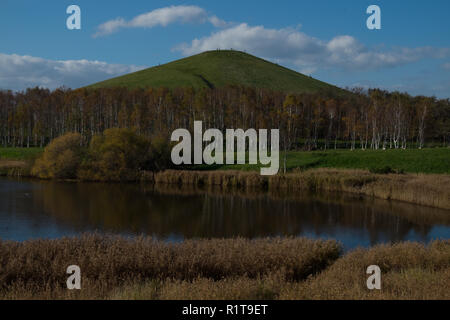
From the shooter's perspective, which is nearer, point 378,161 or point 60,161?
point 378,161

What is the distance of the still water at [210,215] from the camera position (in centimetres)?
2172

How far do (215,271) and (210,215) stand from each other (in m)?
16.0

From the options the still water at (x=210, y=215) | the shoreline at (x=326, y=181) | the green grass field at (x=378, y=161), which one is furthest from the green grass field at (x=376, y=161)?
the still water at (x=210, y=215)

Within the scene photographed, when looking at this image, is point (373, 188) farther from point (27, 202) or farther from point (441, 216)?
point (27, 202)

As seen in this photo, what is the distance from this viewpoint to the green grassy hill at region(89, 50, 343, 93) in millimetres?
114188

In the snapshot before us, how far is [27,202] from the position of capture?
30.2 meters

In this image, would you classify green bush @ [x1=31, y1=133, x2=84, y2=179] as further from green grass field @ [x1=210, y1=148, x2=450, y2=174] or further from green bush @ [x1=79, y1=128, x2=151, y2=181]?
green grass field @ [x1=210, y1=148, x2=450, y2=174]

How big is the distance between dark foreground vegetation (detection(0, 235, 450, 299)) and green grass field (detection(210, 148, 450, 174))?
30.1 metres

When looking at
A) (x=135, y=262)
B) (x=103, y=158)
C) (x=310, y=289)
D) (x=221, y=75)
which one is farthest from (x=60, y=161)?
(x=221, y=75)

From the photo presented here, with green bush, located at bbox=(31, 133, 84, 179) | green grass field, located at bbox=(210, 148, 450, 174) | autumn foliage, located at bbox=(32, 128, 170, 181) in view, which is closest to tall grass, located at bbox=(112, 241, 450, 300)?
green grass field, located at bbox=(210, 148, 450, 174)

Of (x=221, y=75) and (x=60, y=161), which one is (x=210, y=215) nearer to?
(x=60, y=161)

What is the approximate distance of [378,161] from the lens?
1826 inches

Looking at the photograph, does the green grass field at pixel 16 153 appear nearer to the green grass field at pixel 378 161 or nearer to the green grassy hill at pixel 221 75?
the green grass field at pixel 378 161
